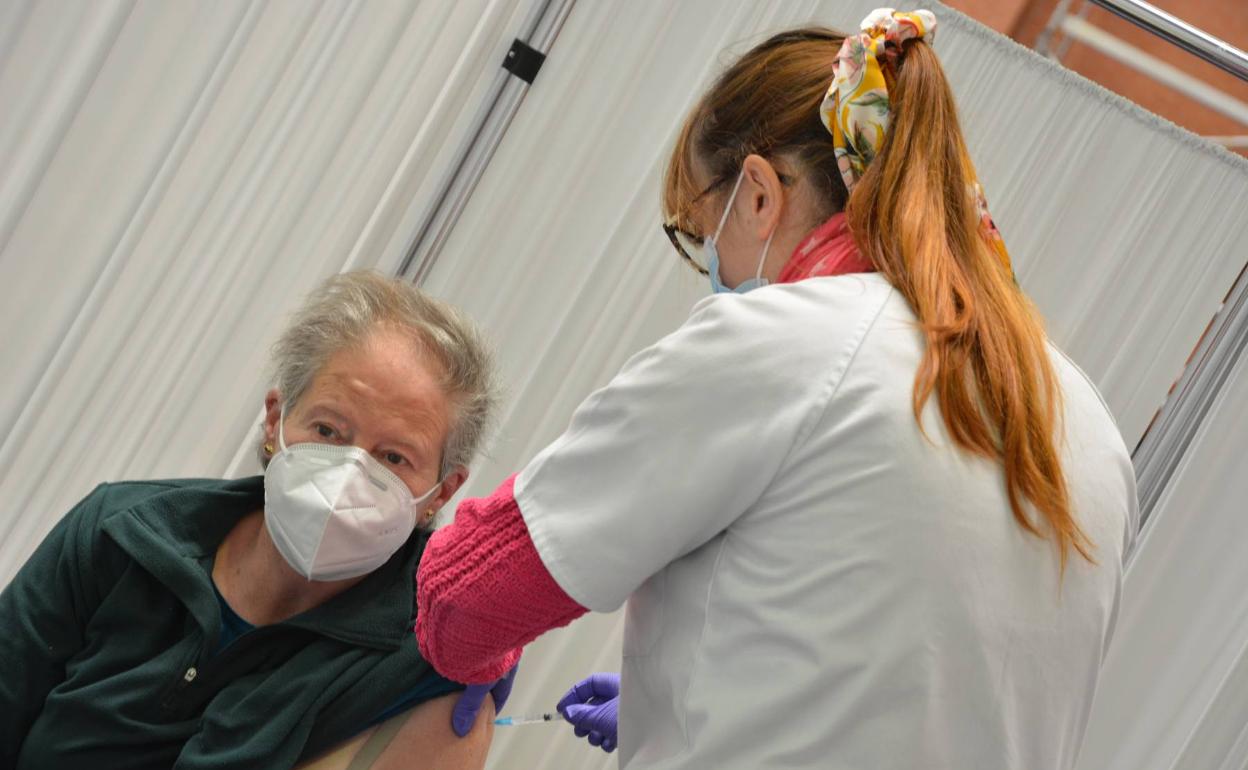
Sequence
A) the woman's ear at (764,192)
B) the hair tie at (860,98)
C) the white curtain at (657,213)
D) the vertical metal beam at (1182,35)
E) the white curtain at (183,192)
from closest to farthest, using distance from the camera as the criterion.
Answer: the hair tie at (860,98) < the woman's ear at (764,192) < the white curtain at (183,192) < the vertical metal beam at (1182,35) < the white curtain at (657,213)

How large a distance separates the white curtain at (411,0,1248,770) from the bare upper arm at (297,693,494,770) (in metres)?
1.04

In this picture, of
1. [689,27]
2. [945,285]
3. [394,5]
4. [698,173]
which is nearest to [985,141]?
[689,27]

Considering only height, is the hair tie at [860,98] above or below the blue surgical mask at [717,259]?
above

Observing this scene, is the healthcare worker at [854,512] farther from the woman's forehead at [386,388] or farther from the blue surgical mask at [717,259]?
the woman's forehead at [386,388]

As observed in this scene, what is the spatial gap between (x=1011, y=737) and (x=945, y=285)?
46 cm

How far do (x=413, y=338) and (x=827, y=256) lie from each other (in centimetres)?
95

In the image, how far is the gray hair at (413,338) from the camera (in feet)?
6.98

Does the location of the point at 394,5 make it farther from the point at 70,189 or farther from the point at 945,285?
the point at 945,285

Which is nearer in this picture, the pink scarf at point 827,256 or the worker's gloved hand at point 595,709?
the pink scarf at point 827,256

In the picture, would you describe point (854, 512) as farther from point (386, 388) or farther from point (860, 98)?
point (386, 388)

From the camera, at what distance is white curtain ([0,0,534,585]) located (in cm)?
247

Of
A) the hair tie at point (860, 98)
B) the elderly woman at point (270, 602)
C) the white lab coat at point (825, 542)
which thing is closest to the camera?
the white lab coat at point (825, 542)

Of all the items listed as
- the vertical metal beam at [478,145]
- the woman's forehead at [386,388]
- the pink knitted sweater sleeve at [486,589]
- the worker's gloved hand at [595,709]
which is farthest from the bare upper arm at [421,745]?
the vertical metal beam at [478,145]

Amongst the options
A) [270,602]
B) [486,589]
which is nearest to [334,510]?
[270,602]
